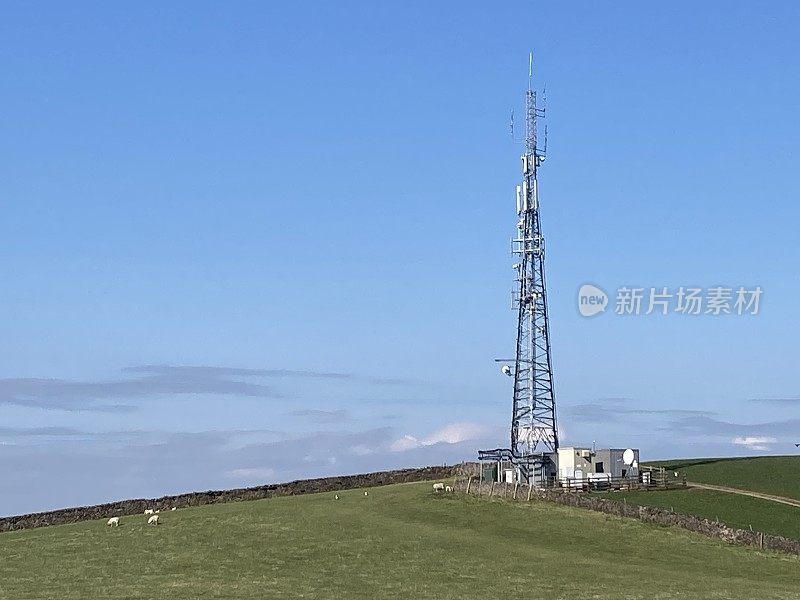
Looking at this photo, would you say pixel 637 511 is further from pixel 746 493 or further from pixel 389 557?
pixel 389 557

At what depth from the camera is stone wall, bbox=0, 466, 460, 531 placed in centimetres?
8062

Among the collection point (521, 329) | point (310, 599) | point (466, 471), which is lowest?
point (310, 599)

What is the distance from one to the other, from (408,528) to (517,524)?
676 centimetres

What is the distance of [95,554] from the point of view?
58469 millimetres

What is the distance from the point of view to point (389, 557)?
54156 mm

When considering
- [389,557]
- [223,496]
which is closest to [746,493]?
[389,557]

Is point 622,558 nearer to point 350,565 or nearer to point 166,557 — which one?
point 350,565

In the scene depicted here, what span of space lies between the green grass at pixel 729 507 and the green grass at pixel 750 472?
469 cm

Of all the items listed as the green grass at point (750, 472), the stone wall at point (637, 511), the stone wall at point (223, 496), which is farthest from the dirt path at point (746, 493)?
the stone wall at point (223, 496)

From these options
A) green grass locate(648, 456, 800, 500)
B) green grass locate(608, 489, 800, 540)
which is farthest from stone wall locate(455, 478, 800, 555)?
green grass locate(648, 456, 800, 500)

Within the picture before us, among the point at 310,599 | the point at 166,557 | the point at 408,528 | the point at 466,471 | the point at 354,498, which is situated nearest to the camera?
the point at 310,599

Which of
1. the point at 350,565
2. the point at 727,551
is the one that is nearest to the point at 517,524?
the point at 727,551

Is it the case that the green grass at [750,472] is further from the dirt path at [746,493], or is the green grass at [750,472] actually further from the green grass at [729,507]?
the green grass at [729,507]

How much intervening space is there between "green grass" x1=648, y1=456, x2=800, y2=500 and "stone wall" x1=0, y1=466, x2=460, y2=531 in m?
20.0
